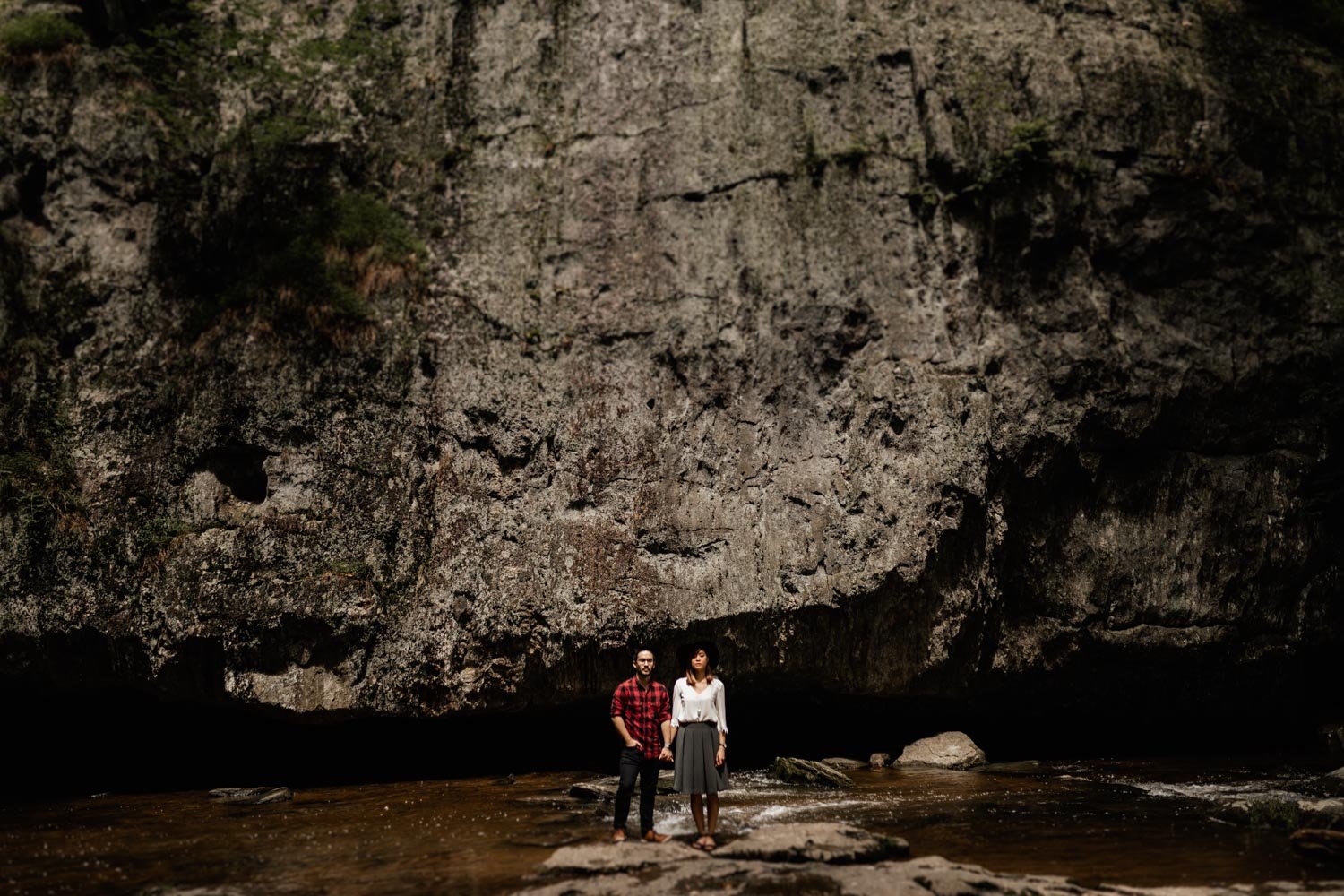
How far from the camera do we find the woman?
7.82 meters

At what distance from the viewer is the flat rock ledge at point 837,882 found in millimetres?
6051

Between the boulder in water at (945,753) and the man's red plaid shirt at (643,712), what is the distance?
558 centimetres

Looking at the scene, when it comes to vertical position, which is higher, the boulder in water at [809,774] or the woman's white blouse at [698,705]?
the woman's white blouse at [698,705]

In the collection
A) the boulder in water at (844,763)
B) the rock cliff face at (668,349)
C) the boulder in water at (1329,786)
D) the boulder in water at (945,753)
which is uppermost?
the rock cliff face at (668,349)

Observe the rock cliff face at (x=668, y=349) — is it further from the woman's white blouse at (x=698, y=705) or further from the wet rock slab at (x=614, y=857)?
the wet rock slab at (x=614, y=857)

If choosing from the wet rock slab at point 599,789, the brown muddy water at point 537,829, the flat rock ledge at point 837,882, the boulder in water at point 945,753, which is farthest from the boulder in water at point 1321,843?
the boulder in water at point 945,753

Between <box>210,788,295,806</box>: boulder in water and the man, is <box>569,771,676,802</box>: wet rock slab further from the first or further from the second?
<box>210,788,295,806</box>: boulder in water

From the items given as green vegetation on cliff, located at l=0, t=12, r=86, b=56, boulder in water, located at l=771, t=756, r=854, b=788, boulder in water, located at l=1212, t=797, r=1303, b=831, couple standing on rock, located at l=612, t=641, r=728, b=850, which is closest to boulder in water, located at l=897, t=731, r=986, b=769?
boulder in water, located at l=771, t=756, r=854, b=788

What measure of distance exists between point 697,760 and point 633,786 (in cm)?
56

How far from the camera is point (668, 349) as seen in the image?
1323cm

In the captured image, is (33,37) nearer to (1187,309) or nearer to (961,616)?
(961,616)

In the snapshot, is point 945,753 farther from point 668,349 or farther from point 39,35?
point 39,35

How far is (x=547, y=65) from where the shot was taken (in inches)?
598

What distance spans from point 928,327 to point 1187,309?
A: 3.78 meters
